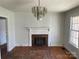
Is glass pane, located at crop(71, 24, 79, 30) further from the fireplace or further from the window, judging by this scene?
the fireplace

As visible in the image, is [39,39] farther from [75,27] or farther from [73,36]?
[75,27]

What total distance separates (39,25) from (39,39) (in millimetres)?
1004

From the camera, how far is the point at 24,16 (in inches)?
345

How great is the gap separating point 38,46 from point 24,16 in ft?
7.71

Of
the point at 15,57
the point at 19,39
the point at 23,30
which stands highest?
the point at 23,30

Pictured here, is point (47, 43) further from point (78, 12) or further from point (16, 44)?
point (78, 12)

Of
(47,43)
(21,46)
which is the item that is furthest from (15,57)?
(47,43)

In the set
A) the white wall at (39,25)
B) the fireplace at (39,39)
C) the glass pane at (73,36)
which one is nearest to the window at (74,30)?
the glass pane at (73,36)

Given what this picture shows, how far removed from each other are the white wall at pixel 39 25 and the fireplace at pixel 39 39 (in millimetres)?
432

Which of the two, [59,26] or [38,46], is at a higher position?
[59,26]

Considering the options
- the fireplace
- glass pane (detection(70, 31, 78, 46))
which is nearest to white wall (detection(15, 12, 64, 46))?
the fireplace

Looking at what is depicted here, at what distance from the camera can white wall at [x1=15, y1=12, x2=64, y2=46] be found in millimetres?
8781

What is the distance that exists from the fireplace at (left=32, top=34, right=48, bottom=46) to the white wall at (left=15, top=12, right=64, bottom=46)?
432mm

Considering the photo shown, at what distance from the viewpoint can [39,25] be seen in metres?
8.83
